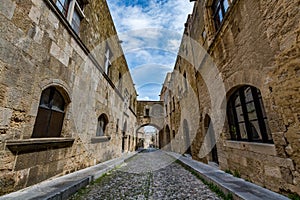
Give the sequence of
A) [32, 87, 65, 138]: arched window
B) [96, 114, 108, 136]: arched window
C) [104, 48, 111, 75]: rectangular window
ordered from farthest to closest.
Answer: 1. [104, 48, 111, 75]: rectangular window
2. [96, 114, 108, 136]: arched window
3. [32, 87, 65, 138]: arched window

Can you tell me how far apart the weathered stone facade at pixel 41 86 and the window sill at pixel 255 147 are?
377cm

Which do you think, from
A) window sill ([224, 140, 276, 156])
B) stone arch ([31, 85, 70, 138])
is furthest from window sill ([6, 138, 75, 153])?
window sill ([224, 140, 276, 156])

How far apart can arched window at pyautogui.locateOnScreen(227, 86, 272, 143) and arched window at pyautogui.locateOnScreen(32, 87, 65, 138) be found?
13.3 feet

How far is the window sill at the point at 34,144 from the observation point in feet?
6.44

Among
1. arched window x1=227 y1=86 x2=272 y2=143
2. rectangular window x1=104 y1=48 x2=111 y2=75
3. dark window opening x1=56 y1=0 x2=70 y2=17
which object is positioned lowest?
arched window x1=227 y1=86 x2=272 y2=143

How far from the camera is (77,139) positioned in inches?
147

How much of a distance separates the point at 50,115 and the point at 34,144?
67 cm

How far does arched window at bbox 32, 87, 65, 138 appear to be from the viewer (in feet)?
8.42

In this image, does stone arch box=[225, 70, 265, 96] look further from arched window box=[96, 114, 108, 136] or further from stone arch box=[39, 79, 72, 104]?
arched window box=[96, 114, 108, 136]

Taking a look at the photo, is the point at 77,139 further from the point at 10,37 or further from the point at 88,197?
the point at 10,37

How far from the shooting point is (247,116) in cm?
308

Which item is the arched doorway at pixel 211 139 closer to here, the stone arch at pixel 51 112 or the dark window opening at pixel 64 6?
the stone arch at pixel 51 112

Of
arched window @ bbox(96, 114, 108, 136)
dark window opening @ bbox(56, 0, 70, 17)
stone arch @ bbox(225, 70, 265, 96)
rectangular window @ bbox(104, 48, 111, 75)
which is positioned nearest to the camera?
stone arch @ bbox(225, 70, 265, 96)

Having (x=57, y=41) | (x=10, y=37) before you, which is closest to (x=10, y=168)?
(x=10, y=37)
